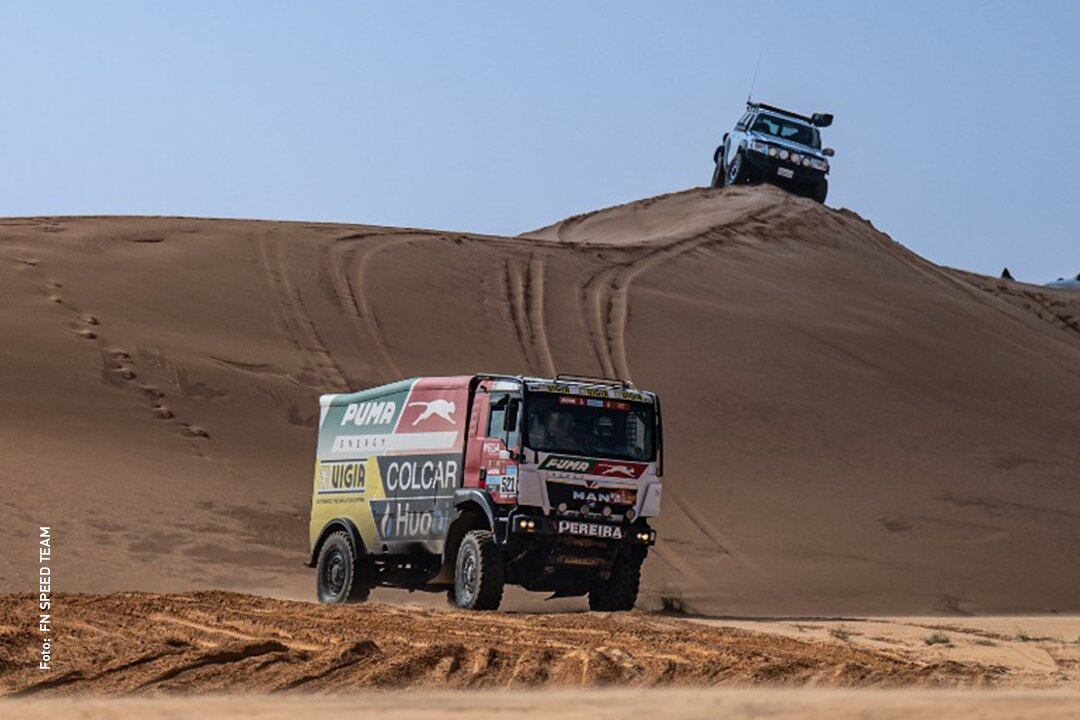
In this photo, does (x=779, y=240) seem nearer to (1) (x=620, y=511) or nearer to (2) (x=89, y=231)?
(2) (x=89, y=231)

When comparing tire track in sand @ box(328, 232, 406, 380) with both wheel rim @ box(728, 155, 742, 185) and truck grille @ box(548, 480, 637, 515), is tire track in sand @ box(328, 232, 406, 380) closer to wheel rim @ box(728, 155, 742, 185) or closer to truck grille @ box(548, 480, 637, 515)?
wheel rim @ box(728, 155, 742, 185)

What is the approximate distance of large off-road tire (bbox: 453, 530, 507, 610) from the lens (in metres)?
20.1

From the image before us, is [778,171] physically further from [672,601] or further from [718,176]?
[672,601]

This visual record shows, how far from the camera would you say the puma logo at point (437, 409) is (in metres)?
21.0

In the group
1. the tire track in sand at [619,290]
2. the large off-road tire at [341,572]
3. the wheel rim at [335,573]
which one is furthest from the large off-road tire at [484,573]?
the tire track in sand at [619,290]

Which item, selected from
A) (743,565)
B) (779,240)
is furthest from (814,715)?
(779,240)

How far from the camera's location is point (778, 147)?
49.0 metres

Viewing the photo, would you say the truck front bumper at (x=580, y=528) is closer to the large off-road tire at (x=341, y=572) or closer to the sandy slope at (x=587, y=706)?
the large off-road tire at (x=341, y=572)

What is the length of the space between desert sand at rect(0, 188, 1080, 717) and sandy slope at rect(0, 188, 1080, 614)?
73 mm

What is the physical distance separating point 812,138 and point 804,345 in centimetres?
1147

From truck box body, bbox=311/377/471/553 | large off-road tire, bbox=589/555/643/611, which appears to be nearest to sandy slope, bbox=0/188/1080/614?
truck box body, bbox=311/377/471/553

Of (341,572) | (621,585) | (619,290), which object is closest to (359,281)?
(619,290)

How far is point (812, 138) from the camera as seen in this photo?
49000mm

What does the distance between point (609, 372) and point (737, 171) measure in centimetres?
1719
